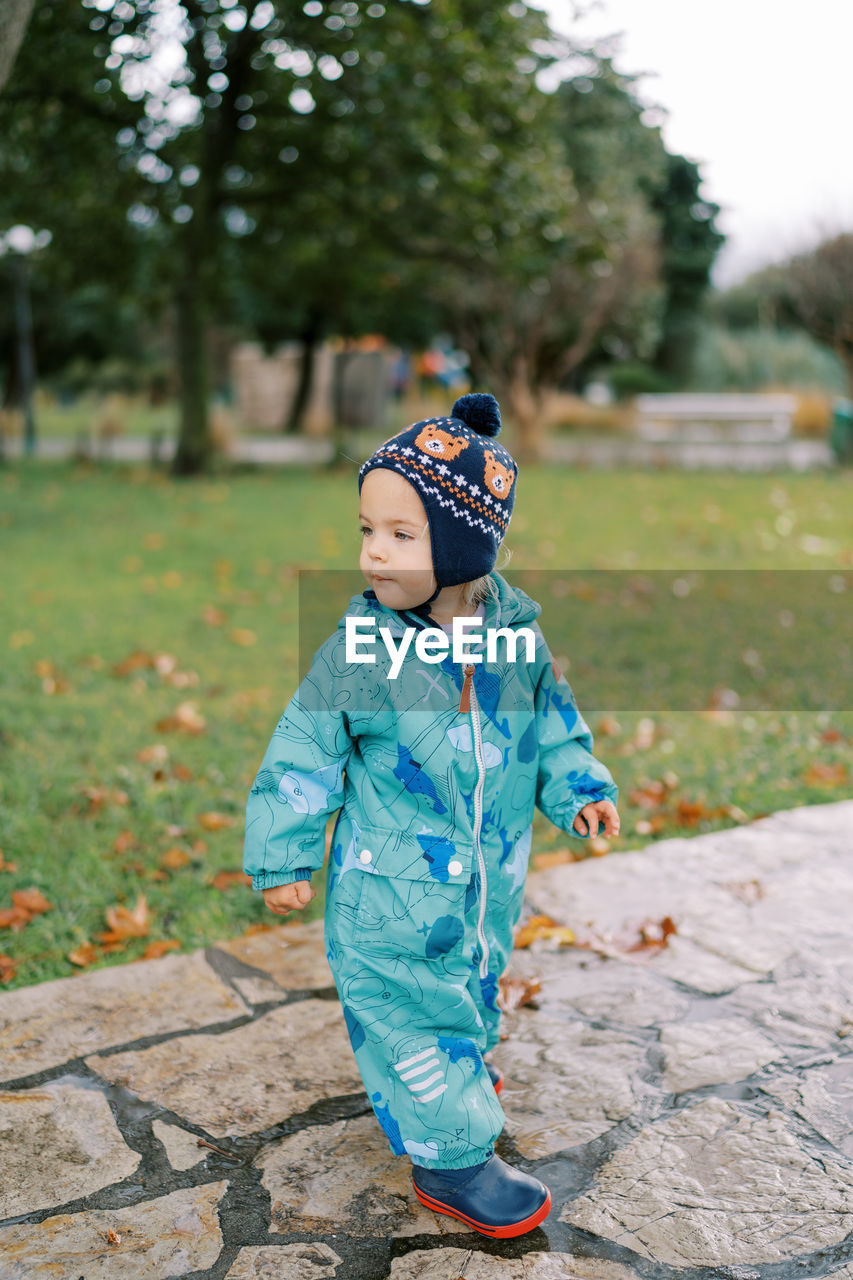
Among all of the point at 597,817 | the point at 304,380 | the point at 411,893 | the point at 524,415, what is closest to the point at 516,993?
the point at 597,817

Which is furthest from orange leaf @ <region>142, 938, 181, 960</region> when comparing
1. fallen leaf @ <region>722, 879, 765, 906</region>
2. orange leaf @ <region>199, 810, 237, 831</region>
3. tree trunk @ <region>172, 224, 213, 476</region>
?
tree trunk @ <region>172, 224, 213, 476</region>

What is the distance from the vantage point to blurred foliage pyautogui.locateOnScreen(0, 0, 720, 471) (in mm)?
13086

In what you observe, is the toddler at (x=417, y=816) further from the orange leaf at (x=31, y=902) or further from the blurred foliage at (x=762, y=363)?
the blurred foliage at (x=762, y=363)

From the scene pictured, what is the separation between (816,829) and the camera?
4.12 meters

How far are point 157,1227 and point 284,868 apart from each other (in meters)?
0.69

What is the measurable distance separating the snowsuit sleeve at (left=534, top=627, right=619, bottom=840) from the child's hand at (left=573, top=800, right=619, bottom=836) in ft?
0.04

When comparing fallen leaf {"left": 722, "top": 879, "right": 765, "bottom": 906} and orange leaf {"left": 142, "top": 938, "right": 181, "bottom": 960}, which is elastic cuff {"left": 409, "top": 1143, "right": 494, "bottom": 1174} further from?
fallen leaf {"left": 722, "top": 879, "right": 765, "bottom": 906}

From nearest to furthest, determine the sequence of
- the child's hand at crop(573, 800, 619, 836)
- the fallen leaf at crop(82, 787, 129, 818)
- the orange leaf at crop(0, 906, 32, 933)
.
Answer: the child's hand at crop(573, 800, 619, 836)
the orange leaf at crop(0, 906, 32, 933)
the fallen leaf at crop(82, 787, 129, 818)

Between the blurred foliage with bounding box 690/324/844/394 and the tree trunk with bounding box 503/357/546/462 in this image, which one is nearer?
the tree trunk with bounding box 503/357/546/462

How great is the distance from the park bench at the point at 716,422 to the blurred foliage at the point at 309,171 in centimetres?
260

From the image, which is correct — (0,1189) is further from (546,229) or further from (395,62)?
(546,229)

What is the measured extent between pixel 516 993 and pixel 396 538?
4.55ft

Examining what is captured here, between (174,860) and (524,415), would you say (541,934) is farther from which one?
(524,415)

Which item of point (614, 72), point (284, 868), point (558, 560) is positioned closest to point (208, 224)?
point (558, 560)
